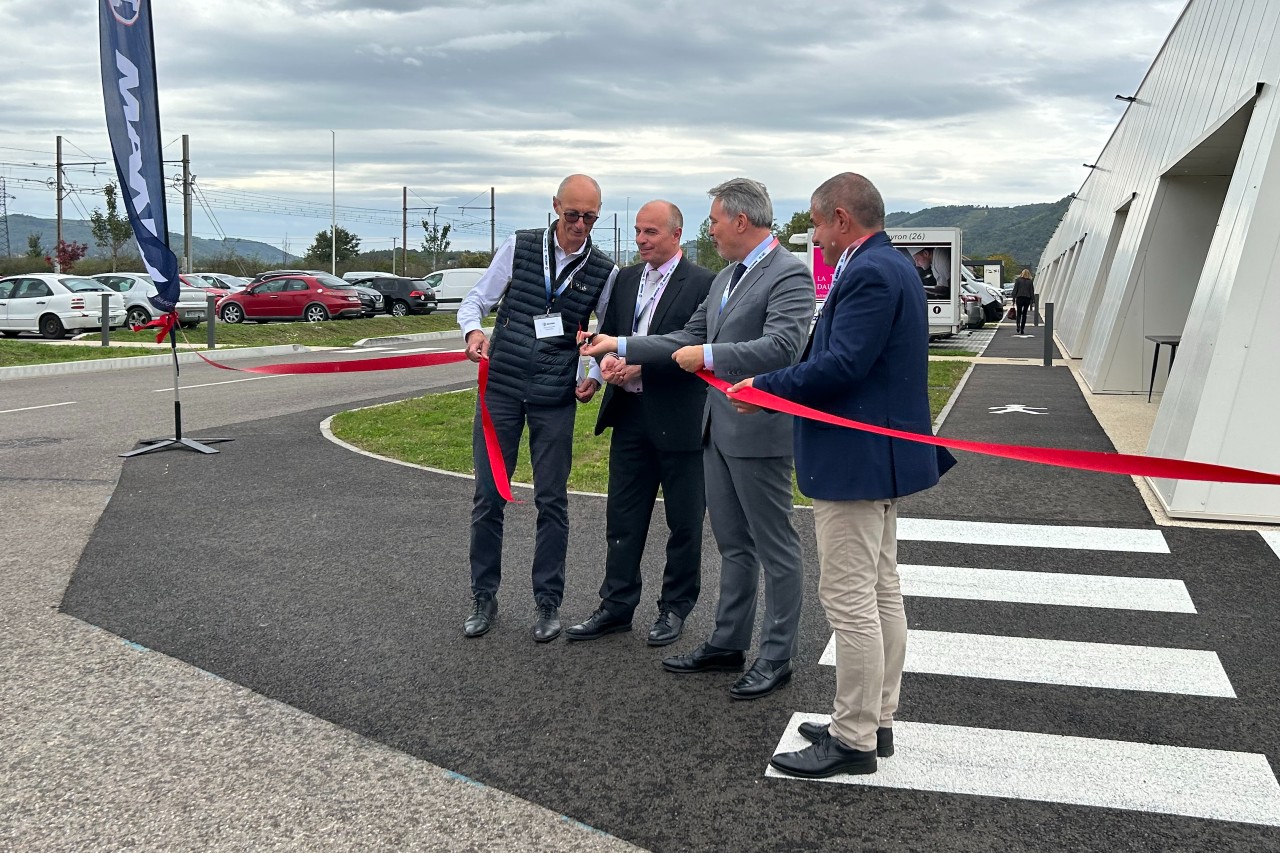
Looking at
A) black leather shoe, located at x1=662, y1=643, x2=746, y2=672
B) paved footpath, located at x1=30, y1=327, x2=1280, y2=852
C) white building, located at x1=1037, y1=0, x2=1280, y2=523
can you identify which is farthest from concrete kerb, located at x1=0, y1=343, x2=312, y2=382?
black leather shoe, located at x1=662, y1=643, x2=746, y2=672

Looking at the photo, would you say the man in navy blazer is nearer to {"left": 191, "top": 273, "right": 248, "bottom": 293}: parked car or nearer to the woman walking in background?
the woman walking in background

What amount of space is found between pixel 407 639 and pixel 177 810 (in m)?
1.72

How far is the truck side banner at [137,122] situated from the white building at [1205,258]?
28.6ft

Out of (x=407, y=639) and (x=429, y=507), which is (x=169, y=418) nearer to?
(x=429, y=507)

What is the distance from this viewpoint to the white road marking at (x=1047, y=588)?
5.82 m

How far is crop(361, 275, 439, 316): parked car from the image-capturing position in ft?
128

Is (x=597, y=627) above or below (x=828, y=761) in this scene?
below

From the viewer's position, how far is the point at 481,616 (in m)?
5.22

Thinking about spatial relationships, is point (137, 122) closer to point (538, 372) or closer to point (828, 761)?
point (538, 372)

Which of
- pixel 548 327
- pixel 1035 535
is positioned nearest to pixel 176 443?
pixel 548 327

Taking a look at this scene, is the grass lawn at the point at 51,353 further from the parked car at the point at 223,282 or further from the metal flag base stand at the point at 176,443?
the parked car at the point at 223,282

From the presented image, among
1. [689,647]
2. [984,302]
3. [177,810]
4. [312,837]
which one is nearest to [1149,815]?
[689,647]

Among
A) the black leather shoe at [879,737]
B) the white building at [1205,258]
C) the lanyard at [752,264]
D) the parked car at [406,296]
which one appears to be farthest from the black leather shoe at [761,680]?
the parked car at [406,296]

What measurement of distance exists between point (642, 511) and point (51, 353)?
1990 cm
